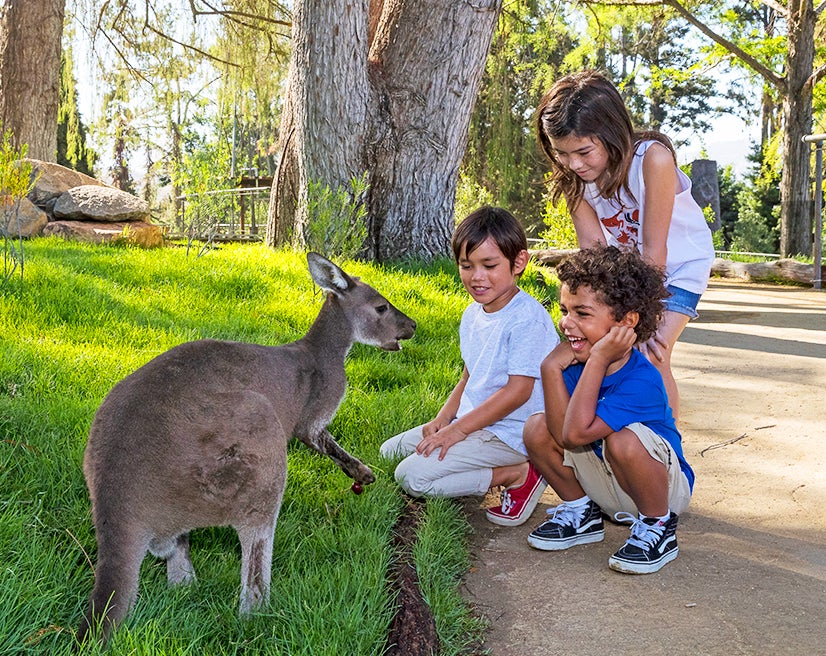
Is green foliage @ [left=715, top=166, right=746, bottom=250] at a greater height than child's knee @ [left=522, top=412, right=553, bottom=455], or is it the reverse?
green foliage @ [left=715, top=166, right=746, bottom=250]

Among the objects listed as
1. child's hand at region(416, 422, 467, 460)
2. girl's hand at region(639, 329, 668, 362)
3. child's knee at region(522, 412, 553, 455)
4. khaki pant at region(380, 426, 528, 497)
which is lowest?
khaki pant at region(380, 426, 528, 497)

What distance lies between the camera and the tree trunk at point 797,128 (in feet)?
53.4

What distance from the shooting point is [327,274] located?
4016 millimetres

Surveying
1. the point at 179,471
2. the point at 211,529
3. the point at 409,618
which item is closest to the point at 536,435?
the point at 409,618

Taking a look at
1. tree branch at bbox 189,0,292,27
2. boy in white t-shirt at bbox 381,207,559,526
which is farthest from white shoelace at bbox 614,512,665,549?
tree branch at bbox 189,0,292,27

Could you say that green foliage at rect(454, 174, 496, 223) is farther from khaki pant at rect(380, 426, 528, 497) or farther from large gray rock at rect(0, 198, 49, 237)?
khaki pant at rect(380, 426, 528, 497)

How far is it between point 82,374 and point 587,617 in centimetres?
295

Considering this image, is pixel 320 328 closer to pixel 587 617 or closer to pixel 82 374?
pixel 82 374

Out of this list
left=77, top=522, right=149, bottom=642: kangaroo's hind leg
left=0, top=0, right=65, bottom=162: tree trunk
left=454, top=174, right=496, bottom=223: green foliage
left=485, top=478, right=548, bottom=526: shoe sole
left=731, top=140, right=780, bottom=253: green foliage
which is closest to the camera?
left=77, top=522, right=149, bottom=642: kangaroo's hind leg

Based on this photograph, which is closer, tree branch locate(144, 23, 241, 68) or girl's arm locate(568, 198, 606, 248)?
girl's arm locate(568, 198, 606, 248)

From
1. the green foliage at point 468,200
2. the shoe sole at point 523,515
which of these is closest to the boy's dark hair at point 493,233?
the shoe sole at point 523,515

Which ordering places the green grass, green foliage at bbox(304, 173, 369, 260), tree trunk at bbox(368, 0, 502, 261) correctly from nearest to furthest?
the green grass → green foliage at bbox(304, 173, 369, 260) → tree trunk at bbox(368, 0, 502, 261)

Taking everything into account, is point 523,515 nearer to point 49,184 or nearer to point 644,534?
point 644,534

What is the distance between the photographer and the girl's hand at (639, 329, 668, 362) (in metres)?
3.98
